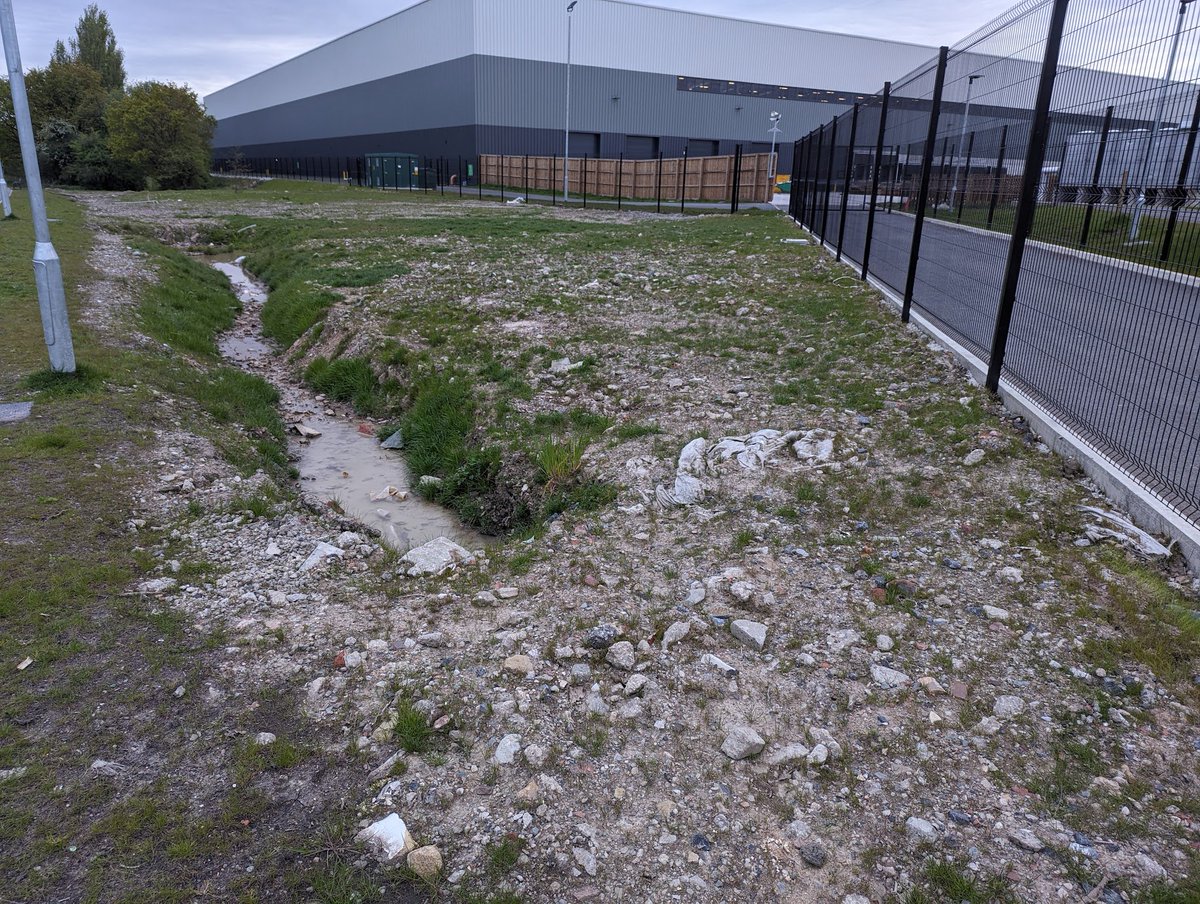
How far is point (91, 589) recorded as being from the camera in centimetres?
380

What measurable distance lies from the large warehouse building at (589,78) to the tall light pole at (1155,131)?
38.8 meters

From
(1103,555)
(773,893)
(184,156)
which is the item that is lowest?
(773,893)

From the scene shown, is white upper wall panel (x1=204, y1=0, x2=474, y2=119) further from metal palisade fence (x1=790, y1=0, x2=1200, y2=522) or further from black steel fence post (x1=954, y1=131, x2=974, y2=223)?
metal palisade fence (x1=790, y1=0, x2=1200, y2=522)

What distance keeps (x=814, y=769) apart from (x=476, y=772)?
47.8 inches

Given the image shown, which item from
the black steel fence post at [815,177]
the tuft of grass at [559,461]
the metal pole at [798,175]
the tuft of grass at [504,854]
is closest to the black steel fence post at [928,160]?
the tuft of grass at [559,461]

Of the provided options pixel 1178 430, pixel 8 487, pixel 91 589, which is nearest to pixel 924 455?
pixel 1178 430

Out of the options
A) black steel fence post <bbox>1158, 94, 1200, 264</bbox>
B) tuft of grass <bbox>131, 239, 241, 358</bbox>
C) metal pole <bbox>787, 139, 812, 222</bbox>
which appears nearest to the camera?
black steel fence post <bbox>1158, 94, 1200, 264</bbox>

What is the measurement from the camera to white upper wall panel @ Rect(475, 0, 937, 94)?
43406 mm

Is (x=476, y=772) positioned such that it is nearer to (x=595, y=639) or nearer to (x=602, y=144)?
(x=595, y=639)

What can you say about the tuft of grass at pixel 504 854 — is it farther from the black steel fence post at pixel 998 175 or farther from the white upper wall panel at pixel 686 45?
the white upper wall panel at pixel 686 45

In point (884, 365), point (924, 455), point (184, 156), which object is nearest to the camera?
point (924, 455)

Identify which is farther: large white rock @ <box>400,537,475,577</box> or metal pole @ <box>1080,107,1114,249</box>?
metal pole @ <box>1080,107,1114,249</box>

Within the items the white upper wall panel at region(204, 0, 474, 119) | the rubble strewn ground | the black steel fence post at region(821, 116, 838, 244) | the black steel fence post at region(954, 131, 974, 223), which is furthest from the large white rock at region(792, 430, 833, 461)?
the white upper wall panel at region(204, 0, 474, 119)

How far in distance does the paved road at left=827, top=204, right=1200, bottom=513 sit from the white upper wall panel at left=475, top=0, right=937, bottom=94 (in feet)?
140
